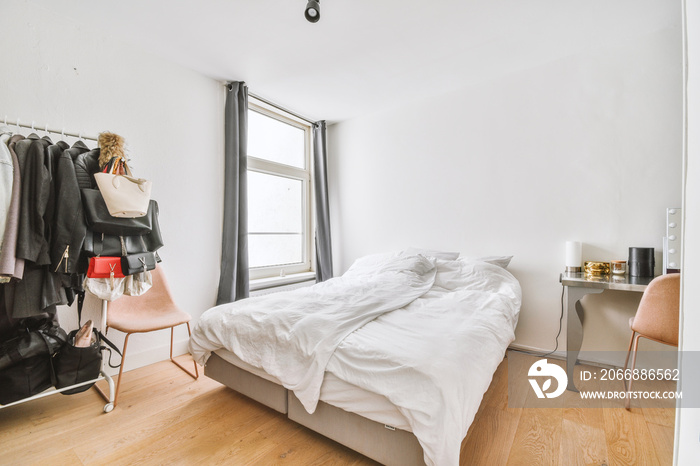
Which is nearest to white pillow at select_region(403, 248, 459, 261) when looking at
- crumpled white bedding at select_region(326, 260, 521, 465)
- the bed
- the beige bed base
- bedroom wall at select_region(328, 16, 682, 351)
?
bedroom wall at select_region(328, 16, 682, 351)

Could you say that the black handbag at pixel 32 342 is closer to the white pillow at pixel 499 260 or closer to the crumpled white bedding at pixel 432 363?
the crumpled white bedding at pixel 432 363

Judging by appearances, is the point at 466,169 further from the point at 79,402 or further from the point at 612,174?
the point at 79,402

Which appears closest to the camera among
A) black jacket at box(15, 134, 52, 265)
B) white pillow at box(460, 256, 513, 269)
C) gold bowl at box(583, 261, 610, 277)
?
black jacket at box(15, 134, 52, 265)

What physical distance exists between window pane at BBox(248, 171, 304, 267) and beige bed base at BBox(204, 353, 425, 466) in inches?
70.4

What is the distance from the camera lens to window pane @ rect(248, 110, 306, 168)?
356cm

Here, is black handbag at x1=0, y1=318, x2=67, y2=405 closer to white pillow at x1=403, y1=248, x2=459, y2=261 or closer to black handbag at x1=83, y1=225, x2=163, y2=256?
black handbag at x1=83, y1=225, x2=163, y2=256

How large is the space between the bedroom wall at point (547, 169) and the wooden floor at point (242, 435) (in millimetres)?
1057

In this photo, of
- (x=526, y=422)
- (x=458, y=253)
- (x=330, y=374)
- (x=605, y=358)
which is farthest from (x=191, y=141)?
(x=605, y=358)

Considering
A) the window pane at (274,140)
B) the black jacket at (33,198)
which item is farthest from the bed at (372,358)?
the window pane at (274,140)

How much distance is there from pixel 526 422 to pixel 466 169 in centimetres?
222

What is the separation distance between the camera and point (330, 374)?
1441mm

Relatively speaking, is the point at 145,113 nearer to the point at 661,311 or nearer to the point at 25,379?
the point at 25,379

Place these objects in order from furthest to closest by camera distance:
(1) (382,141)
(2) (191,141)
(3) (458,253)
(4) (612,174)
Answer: (1) (382,141)
(3) (458,253)
(2) (191,141)
(4) (612,174)

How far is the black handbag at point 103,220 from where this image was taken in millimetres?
1750
